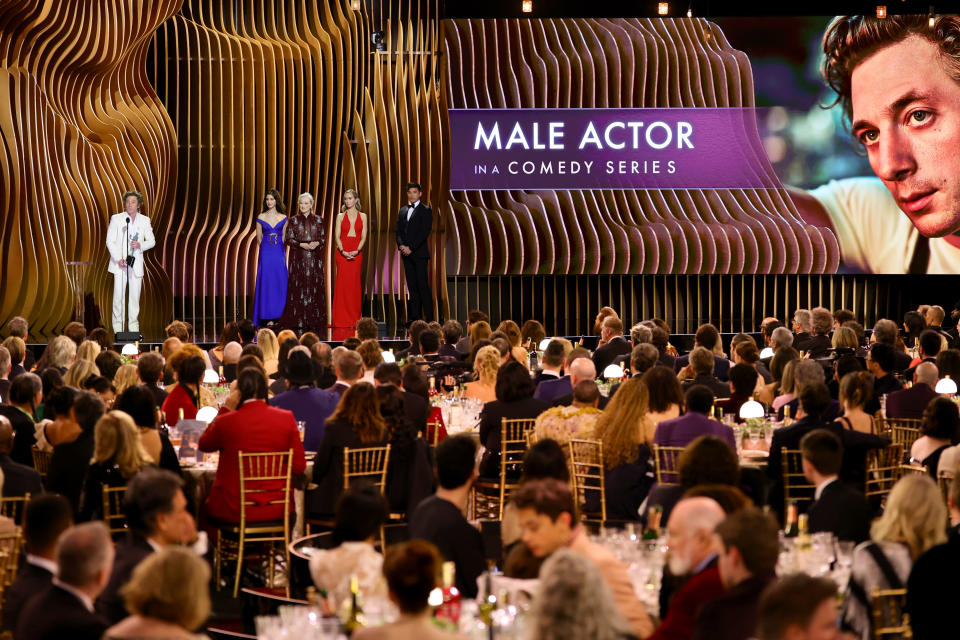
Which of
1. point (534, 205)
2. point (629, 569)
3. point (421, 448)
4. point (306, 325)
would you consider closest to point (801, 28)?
point (534, 205)

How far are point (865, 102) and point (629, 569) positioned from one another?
13559 millimetres

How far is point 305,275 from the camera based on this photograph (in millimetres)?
15672

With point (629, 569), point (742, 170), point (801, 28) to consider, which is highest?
point (801, 28)

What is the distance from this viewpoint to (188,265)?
674 inches

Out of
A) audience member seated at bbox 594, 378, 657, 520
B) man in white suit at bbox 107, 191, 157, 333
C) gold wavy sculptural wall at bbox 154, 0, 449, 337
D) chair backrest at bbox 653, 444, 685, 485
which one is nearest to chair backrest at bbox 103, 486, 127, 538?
audience member seated at bbox 594, 378, 657, 520

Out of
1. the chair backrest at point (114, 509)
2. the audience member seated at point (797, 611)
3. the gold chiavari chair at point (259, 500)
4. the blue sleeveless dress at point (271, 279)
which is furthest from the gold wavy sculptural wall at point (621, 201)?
the audience member seated at point (797, 611)

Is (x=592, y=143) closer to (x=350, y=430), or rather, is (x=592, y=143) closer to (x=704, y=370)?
(x=704, y=370)

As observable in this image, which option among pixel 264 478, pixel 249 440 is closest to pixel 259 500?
pixel 264 478

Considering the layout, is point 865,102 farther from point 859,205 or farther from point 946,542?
point 946,542

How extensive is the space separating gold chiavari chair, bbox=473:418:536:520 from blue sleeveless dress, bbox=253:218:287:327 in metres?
7.69

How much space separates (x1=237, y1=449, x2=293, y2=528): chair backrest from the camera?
7.12 m

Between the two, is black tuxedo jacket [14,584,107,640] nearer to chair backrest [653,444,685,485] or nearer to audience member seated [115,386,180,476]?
audience member seated [115,386,180,476]

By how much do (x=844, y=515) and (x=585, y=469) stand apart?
241cm

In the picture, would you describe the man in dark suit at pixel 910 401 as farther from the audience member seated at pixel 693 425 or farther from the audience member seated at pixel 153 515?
the audience member seated at pixel 153 515
